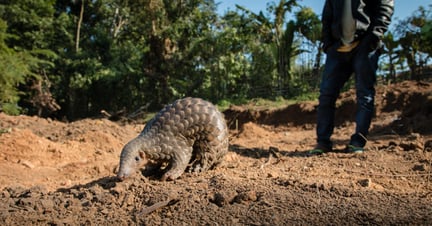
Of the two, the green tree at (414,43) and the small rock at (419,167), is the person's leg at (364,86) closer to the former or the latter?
the small rock at (419,167)

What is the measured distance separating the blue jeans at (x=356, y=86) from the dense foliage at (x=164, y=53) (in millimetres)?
10892

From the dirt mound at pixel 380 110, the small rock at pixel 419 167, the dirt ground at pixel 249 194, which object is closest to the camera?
the dirt ground at pixel 249 194

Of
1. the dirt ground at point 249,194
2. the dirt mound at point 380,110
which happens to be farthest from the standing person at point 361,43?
the dirt mound at point 380,110

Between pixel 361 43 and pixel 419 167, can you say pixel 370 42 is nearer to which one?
pixel 361 43

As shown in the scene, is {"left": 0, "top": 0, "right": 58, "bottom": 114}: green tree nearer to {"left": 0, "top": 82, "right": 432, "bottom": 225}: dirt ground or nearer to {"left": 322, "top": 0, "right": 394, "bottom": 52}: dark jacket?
{"left": 0, "top": 82, "right": 432, "bottom": 225}: dirt ground

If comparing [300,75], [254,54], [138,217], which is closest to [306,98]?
[300,75]

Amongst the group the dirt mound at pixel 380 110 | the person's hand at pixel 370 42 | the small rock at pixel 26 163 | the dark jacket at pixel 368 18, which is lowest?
the small rock at pixel 26 163

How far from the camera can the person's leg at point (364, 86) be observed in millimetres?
4211

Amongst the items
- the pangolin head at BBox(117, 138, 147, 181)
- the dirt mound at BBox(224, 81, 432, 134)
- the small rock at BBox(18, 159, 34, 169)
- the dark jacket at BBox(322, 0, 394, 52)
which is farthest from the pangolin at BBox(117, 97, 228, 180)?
the dirt mound at BBox(224, 81, 432, 134)

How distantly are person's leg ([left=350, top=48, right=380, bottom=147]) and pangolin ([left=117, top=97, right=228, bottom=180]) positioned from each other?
1.98 metres

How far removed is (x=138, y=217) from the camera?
6.91 feet

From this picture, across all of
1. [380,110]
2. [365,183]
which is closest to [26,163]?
[365,183]

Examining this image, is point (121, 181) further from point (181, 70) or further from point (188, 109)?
point (181, 70)

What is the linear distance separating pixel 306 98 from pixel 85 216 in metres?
12.8
